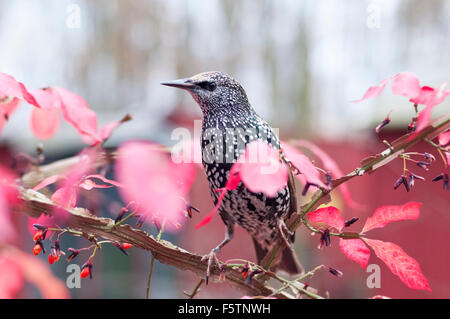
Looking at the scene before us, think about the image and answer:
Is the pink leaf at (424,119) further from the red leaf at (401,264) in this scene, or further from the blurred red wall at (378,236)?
the blurred red wall at (378,236)

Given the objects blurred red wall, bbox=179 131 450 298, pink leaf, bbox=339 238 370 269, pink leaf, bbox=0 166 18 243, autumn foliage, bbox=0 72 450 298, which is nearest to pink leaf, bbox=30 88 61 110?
autumn foliage, bbox=0 72 450 298

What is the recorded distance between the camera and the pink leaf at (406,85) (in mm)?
545

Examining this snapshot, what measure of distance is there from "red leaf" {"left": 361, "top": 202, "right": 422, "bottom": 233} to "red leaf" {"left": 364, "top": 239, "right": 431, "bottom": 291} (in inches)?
1.0

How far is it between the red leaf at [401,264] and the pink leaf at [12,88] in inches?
18.3

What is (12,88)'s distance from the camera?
533mm

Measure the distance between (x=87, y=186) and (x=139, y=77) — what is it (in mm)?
5542

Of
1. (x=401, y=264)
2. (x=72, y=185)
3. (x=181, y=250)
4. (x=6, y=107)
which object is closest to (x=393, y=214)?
(x=401, y=264)

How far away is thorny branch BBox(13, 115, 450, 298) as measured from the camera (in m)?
0.51

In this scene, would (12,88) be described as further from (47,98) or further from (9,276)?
(9,276)

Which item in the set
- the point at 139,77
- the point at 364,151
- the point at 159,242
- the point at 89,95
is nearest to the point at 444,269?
the point at 364,151

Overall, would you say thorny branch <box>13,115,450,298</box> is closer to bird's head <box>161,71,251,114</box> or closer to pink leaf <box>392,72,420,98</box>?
pink leaf <box>392,72,420,98</box>

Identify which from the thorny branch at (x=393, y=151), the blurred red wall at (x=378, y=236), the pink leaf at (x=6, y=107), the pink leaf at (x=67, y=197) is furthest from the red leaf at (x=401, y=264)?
the blurred red wall at (x=378, y=236)

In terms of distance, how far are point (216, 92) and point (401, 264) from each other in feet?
1.24
